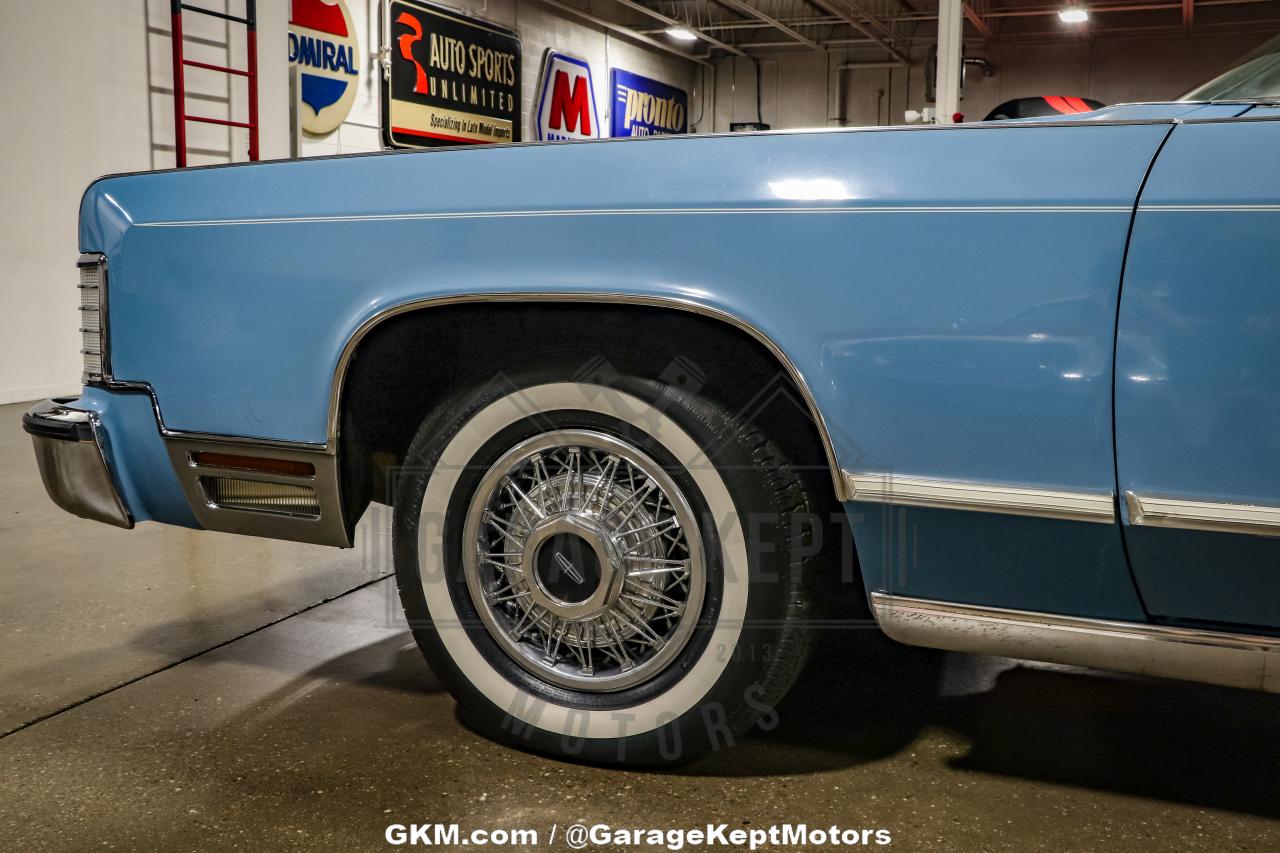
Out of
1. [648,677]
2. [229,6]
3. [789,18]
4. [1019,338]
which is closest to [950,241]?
[1019,338]

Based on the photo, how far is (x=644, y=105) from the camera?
17.8m

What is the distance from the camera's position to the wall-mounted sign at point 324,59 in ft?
32.1

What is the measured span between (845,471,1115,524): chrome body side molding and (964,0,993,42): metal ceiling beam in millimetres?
13402

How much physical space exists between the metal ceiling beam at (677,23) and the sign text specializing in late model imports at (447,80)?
2.33 m

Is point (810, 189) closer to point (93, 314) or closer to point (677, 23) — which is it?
point (93, 314)

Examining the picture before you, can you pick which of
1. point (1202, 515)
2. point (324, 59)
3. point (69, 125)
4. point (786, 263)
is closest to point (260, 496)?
point (786, 263)

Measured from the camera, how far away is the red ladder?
7.56 m

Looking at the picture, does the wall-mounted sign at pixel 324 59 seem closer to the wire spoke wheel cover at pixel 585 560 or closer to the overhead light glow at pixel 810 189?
the wire spoke wheel cover at pixel 585 560

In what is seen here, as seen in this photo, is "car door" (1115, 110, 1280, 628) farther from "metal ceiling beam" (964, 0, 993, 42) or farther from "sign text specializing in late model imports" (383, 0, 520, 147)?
"metal ceiling beam" (964, 0, 993, 42)

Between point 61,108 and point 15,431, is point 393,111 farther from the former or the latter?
point 15,431

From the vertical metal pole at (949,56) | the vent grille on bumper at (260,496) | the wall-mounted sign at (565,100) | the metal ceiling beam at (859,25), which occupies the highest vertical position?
the metal ceiling beam at (859,25)

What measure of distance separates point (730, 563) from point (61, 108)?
7.08m

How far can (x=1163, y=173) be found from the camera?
4.73 feet

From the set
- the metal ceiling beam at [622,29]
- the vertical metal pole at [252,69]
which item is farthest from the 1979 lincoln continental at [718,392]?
the metal ceiling beam at [622,29]
